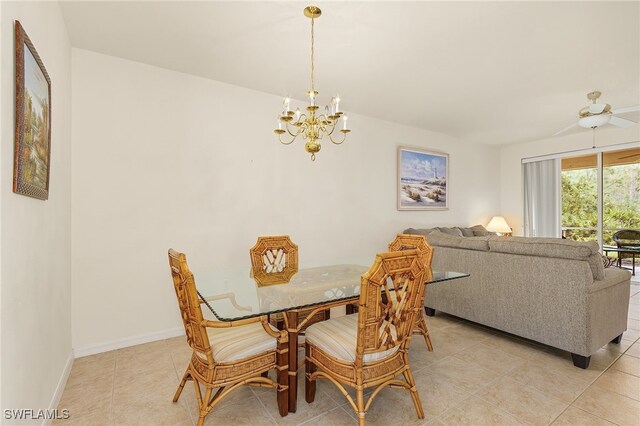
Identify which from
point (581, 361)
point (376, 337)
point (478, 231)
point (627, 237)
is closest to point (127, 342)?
point (376, 337)

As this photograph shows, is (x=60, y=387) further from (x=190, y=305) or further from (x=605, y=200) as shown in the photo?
(x=605, y=200)

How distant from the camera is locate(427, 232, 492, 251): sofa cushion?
295cm

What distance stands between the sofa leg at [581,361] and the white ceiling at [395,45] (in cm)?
246

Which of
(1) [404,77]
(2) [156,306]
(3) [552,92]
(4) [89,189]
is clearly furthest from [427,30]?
(2) [156,306]

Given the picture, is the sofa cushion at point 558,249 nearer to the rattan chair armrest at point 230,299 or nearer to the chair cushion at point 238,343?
the chair cushion at point 238,343

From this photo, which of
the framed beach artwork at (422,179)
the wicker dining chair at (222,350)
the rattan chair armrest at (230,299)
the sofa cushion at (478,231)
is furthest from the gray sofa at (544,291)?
the sofa cushion at (478,231)

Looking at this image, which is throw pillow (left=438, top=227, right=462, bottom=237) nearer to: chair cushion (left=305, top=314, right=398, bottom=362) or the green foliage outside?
the green foliage outside

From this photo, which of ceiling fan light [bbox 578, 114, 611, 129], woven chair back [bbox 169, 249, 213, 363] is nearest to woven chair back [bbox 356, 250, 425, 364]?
woven chair back [bbox 169, 249, 213, 363]

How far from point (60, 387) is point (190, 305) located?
4.48 feet

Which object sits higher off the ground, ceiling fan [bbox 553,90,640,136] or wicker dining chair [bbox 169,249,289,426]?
ceiling fan [bbox 553,90,640,136]

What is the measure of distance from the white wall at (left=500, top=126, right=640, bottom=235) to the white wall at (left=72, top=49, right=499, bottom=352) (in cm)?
398

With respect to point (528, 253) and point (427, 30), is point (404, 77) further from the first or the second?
point (528, 253)

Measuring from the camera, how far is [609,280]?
8.08ft

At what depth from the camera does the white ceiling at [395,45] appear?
2119 millimetres
